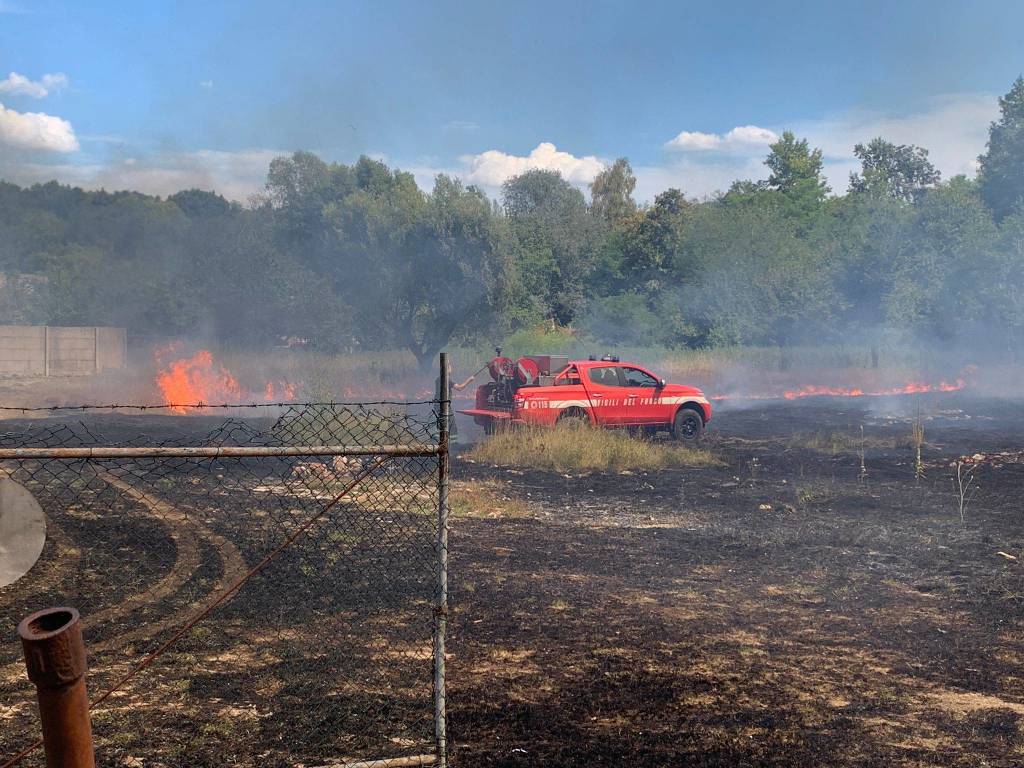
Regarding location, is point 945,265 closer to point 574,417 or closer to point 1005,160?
point 1005,160

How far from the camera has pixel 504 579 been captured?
7914 mm

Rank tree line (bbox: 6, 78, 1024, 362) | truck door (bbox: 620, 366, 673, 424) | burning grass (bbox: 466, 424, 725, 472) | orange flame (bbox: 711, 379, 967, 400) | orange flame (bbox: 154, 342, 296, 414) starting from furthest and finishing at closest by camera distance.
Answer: orange flame (bbox: 711, 379, 967, 400)
tree line (bbox: 6, 78, 1024, 362)
orange flame (bbox: 154, 342, 296, 414)
truck door (bbox: 620, 366, 673, 424)
burning grass (bbox: 466, 424, 725, 472)

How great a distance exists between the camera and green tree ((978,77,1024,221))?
4566 cm

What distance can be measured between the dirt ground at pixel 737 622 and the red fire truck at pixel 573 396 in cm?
249

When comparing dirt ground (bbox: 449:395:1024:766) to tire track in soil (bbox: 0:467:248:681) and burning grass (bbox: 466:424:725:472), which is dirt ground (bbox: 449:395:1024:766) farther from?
tire track in soil (bbox: 0:467:248:681)

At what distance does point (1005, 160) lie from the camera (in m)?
46.4

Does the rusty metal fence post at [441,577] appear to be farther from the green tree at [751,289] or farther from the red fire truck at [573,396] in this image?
the green tree at [751,289]

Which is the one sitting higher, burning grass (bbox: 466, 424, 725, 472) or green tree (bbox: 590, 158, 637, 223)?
green tree (bbox: 590, 158, 637, 223)

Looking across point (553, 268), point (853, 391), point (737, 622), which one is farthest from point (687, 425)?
point (553, 268)

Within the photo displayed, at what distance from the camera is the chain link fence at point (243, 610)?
14.4 ft

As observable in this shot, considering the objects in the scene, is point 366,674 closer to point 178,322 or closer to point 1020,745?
point 1020,745

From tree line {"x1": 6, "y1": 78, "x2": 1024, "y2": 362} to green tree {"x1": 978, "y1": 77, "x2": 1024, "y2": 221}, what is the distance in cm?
11

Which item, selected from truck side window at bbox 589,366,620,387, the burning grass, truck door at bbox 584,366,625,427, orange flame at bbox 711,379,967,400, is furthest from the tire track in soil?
orange flame at bbox 711,379,967,400

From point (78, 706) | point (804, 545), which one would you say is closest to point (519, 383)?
point (804, 545)
